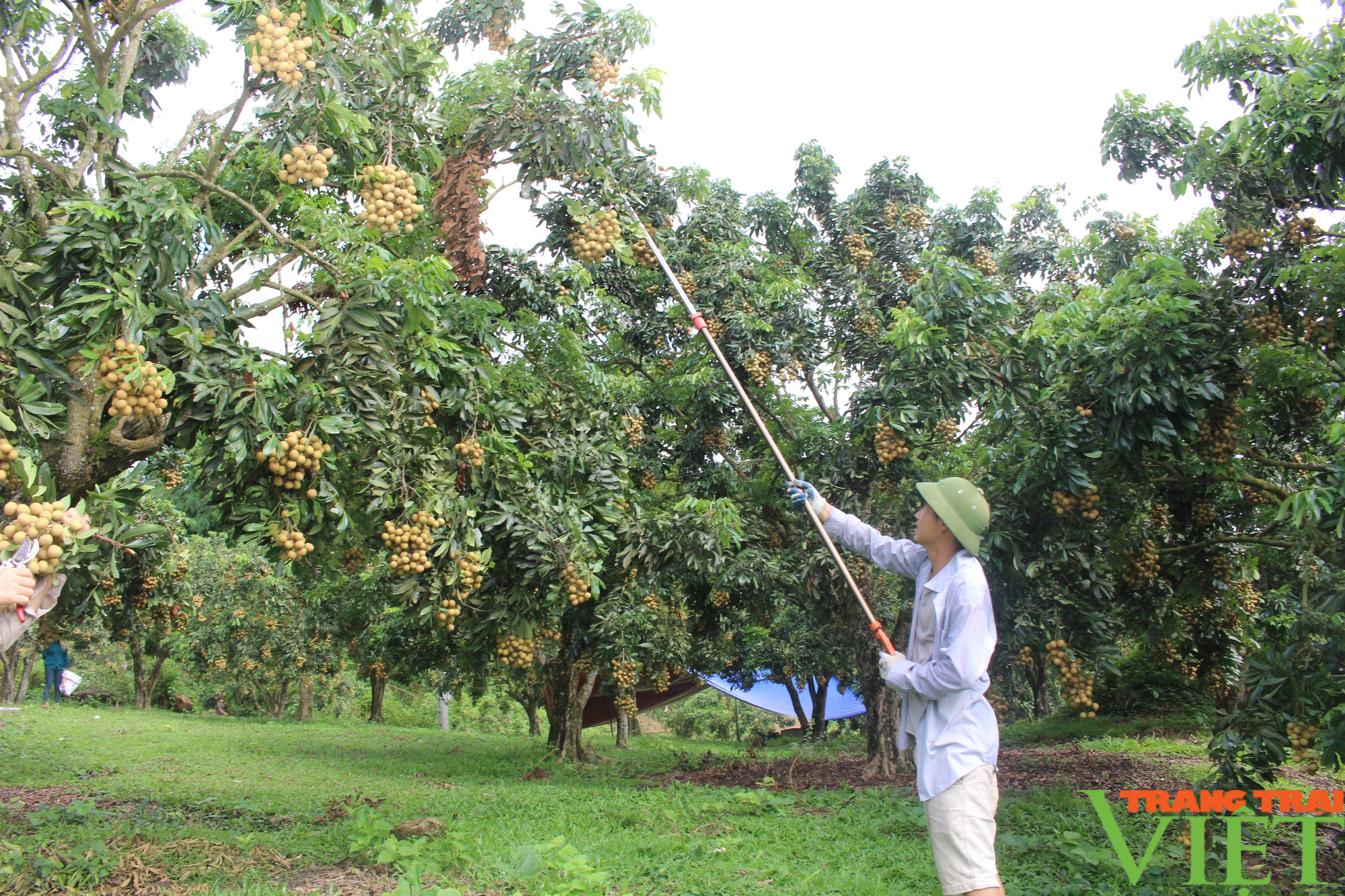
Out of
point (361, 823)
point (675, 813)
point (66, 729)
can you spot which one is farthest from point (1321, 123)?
point (66, 729)

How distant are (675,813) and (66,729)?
11098 mm

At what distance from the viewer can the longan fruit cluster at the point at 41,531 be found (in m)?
2.87

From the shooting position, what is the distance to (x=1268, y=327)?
517 cm

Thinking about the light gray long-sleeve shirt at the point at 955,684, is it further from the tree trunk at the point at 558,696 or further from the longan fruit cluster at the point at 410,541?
the tree trunk at the point at 558,696

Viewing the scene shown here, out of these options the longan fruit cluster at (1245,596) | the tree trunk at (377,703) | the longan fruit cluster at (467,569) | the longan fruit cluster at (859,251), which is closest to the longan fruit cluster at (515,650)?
the longan fruit cluster at (467,569)

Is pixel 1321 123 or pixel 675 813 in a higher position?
pixel 1321 123

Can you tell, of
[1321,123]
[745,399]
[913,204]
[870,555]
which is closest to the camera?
[870,555]

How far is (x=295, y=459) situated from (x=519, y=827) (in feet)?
11.5

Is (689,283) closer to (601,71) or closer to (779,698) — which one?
(601,71)

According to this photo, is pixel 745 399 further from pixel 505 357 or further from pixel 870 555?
pixel 505 357

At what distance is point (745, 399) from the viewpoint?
12.6 feet

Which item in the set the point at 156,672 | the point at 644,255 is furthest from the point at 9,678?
the point at 644,255

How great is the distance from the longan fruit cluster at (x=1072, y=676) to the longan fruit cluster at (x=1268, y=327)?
2.23m

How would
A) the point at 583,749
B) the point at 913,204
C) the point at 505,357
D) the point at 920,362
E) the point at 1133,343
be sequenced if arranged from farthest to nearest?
the point at 583,749 → the point at 913,204 → the point at 505,357 → the point at 920,362 → the point at 1133,343
